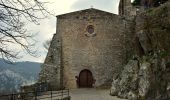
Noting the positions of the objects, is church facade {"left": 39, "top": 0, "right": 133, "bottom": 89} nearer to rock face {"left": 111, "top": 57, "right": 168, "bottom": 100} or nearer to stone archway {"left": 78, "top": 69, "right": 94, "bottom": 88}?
stone archway {"left": 78, "top": 69, "right": 94, "bottom": 88}

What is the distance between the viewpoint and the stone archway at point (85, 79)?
33938mm

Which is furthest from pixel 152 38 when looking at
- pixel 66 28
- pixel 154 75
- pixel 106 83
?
pixel 66 28

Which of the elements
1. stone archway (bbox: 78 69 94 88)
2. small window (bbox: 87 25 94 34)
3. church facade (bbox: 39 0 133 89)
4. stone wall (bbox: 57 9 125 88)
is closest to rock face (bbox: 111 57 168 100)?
church facade (bbox: 39 0 133 89)

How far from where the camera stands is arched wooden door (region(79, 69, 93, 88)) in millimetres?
33938

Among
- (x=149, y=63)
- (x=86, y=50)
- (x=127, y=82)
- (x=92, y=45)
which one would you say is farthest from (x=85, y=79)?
(x=149, y=63)

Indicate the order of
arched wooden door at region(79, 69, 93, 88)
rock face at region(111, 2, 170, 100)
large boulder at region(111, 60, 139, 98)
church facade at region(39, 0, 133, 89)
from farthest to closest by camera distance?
arched wooden door at region(79, 69, 93, 88)
church facade at region(39, 0, 133, 89)
large boulder at region(111, 60, 139, 98)
rock face at region(111, 2, 170, 100)

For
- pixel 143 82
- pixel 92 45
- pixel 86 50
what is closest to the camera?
pixel 143 82

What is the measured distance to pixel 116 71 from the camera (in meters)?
33.9

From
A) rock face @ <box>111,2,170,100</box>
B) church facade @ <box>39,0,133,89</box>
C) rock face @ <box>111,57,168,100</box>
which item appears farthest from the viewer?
church facade @ <box>39,0,133,89</box>

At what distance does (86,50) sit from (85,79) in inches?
107

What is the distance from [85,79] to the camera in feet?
112

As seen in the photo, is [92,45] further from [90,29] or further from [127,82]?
[127,82]

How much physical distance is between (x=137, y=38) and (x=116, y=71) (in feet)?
11.9

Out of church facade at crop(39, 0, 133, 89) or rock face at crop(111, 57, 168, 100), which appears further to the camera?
church facade at crop(39, 0, 133, 89)
